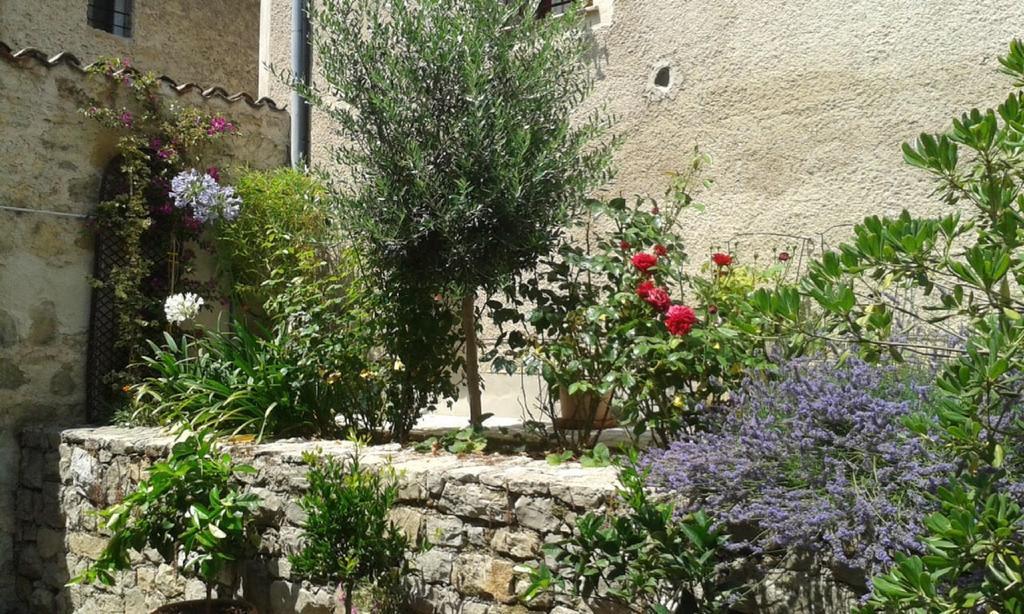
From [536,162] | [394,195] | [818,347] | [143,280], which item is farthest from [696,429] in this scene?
[143,280]

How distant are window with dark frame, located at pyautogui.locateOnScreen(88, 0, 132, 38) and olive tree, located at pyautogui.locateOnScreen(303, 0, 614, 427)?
23.6 feet

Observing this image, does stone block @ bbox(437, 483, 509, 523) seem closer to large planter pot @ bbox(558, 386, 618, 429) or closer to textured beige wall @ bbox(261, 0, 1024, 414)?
large planter pot @ bbox(558, 386, 618, 429)

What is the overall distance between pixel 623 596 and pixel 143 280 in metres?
4.35

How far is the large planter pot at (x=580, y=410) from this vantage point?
418 cm

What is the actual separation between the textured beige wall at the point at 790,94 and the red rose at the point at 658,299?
1.25 m

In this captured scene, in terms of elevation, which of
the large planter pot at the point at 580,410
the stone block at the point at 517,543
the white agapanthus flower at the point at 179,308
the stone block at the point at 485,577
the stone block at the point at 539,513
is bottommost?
the stone block at the point at 485,577

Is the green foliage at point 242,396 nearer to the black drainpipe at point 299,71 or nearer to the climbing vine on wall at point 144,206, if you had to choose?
the climbing vine on wall at point 144,206

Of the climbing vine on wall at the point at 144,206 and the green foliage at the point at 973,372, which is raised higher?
the climbing vine on wall at the point at 144,206

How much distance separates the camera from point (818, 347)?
2959 mm

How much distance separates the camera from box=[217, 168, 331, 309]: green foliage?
5.88m

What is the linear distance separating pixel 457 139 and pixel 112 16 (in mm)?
8178

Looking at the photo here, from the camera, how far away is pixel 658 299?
363cm

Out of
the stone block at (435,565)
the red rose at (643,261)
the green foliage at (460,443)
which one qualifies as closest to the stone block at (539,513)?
the stone block at (435,565)

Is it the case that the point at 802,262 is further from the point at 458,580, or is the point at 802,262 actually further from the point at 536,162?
the point at 458,580
